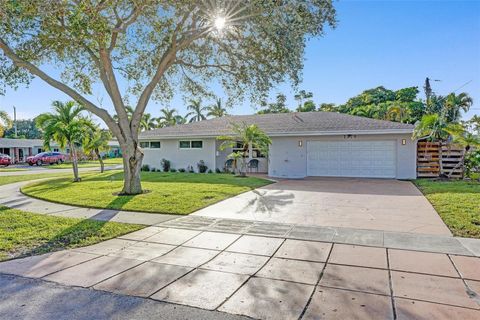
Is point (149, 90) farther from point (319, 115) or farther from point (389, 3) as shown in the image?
point (319, 115)

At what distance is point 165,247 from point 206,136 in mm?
14479

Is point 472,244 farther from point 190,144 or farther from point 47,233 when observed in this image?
point 190,144

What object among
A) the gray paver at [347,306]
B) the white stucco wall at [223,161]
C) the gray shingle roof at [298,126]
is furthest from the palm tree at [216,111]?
the gray paver at [347,306]

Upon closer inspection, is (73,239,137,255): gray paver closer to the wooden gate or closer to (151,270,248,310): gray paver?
(151,270,248,310): gray paver

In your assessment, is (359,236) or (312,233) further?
(312,233)

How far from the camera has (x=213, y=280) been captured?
411cm

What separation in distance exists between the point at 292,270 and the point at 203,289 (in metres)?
1.28

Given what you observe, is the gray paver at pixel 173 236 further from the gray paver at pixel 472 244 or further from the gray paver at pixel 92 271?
the gray paver at pixel 472 244

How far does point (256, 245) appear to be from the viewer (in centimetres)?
555

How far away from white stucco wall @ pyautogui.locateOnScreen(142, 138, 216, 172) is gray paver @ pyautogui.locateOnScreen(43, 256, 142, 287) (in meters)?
15.4

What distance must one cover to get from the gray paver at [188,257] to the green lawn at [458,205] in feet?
15.4

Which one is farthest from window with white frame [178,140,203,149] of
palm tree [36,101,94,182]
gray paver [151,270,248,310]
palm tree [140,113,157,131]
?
palm tree [140,113,157,131]

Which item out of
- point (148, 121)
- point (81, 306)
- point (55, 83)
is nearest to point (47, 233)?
point (81, 306)

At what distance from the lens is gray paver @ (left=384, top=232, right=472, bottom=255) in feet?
17.0
